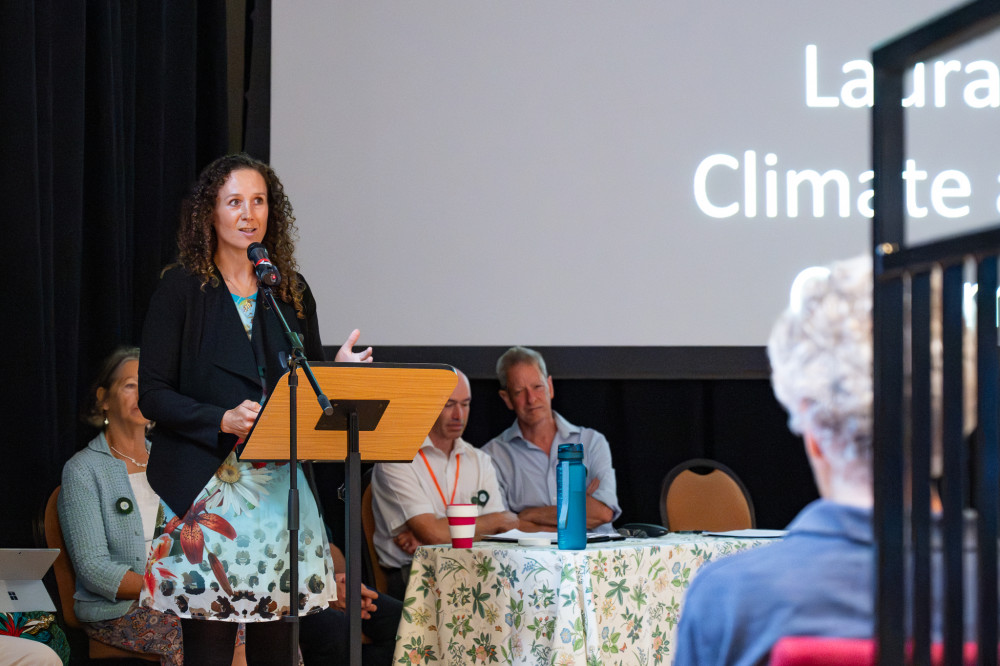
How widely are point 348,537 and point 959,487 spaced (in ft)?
4.20

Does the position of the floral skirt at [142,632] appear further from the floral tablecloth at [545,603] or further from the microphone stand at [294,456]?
the microphone stand at [294,456]

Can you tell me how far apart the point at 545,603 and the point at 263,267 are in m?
0.89

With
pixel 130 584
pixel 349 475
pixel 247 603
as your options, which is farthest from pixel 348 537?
pixel 130 584

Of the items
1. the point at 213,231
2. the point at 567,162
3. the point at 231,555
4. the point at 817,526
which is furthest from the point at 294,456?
the point at 567,162

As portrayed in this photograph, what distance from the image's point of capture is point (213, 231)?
7.09ft

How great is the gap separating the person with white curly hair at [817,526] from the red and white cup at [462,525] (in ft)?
5.15

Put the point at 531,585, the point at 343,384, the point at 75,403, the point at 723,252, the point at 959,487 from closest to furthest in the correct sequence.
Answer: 1. the point at 959,487
2. the point at 343,384
3. the point at 531,585
4. the point at 75,403
5. the point at 723,252

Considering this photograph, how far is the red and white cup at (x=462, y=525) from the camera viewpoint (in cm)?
237

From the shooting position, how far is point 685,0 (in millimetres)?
4062

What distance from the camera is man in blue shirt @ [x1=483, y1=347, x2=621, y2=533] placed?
3.74 metres

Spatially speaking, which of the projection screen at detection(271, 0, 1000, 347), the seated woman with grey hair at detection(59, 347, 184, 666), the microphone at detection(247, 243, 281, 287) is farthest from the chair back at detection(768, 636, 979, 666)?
the projection screen at detection(271, 0, 1000, 347)

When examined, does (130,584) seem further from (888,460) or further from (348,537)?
(888,460)

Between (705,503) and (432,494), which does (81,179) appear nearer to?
(432,494)

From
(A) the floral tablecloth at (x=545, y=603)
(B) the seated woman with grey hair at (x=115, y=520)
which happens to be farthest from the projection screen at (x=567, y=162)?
(A) the floral tablecloth at (x=545, y=603)
